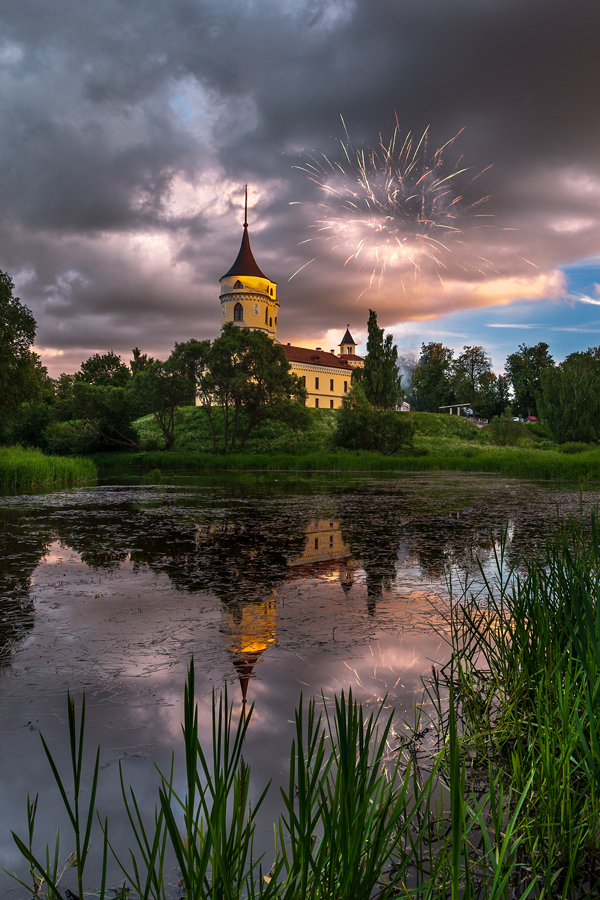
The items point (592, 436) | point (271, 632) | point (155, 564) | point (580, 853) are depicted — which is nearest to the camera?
point (580, 853)

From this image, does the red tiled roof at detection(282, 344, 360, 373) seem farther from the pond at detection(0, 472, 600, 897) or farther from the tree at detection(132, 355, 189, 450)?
the pond at detection(0, 472, 600, 897)

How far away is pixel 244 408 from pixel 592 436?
81.8 feet

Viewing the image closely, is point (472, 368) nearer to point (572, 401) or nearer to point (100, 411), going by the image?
point (572, 401)

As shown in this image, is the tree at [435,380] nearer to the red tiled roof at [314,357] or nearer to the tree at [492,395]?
the tree at [492,395]

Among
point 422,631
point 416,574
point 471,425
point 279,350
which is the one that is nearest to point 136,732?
point 422,631

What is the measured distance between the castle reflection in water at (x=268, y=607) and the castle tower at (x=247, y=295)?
60888 millimetres

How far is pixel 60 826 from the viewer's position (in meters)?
2.27

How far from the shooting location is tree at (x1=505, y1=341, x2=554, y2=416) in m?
77.8

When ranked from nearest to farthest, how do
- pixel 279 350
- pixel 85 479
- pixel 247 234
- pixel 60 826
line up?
pixel 60 826 → pixel 85 479 → pixel 279 350 → pixel 247 234

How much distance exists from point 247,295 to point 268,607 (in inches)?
2597

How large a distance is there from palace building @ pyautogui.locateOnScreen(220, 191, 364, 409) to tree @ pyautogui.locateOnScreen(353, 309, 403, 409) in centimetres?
1778

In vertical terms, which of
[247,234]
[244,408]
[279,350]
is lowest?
[244,408]

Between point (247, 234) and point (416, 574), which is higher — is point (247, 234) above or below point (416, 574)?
above

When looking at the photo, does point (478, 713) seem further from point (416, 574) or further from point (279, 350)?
point (279, 350)
